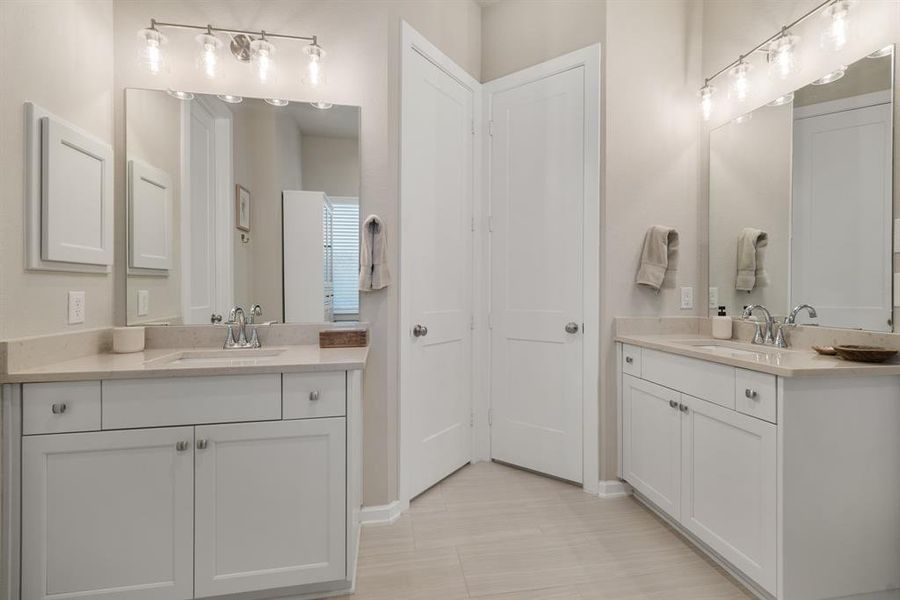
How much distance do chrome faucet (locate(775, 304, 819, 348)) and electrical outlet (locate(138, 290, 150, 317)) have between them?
290 cm

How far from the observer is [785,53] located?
203 cm

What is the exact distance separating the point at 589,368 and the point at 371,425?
124 centimetres

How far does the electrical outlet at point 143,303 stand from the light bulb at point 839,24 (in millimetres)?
3155

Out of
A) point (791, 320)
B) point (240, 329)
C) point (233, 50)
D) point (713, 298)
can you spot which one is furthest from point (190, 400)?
point (713, 298)

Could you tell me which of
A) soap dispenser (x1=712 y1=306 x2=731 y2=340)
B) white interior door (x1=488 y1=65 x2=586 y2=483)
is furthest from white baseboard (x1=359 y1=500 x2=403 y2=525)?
soap dispenser (x1=712 y1=306 x2=731 y2=340)

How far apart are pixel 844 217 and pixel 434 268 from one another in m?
1.85

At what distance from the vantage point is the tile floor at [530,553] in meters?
1.69

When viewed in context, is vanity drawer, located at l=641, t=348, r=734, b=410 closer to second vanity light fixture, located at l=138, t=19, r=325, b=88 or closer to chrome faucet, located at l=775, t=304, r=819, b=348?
chrome faucet, located at l=775, t=304, r=819, b=348

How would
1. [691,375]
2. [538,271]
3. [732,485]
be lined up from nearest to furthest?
[732,485], [691,375], [538,271]

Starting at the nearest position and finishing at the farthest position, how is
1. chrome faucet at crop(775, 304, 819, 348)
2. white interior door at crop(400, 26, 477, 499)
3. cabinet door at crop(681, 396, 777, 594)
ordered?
1. cabinet door at crop(681, 396, 777, 594)
2. chrome faucet at crop(775, 304, 819, 348)
3. white interior door at crop(400, 26, 477, 499)

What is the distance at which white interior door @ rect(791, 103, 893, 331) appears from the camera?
167 centimetres

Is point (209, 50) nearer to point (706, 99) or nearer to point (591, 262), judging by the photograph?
point (591, 262)

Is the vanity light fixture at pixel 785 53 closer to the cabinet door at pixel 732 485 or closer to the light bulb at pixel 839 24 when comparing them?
the light bulb at pixel 839 24

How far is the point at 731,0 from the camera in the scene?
2.36 metres
